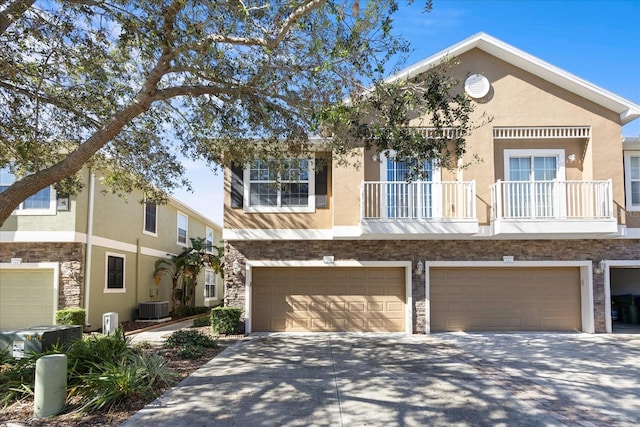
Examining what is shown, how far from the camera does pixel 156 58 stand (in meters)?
8.27

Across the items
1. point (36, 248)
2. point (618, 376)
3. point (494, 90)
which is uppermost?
point (494, 90)

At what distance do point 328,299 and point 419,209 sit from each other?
3749mm

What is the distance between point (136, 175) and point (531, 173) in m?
10.9

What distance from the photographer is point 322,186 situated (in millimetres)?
13453

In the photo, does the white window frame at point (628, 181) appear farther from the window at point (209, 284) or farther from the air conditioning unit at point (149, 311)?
the window at point (209, 284)

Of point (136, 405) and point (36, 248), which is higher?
point (36, 248)

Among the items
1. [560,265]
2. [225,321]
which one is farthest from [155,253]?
[560,265]

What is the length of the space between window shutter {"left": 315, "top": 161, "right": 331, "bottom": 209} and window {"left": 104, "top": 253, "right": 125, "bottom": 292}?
769cm

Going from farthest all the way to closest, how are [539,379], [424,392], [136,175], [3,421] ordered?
[136,175] < [539,379] < [424,392] < [3,421]

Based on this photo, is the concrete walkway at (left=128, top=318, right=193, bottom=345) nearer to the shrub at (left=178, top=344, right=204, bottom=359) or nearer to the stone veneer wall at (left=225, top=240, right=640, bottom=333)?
the shrub at (left=178, top=344, right=204, bottom=359)

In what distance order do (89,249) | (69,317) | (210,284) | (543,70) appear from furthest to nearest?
(210,284)
(89,249)
(543,70)
(69,317)

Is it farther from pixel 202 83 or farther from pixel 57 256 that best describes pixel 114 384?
pixel 57 256

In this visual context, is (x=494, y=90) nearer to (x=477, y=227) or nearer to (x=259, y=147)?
(x=477, y=227)

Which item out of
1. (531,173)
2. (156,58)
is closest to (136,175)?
(156,58)
